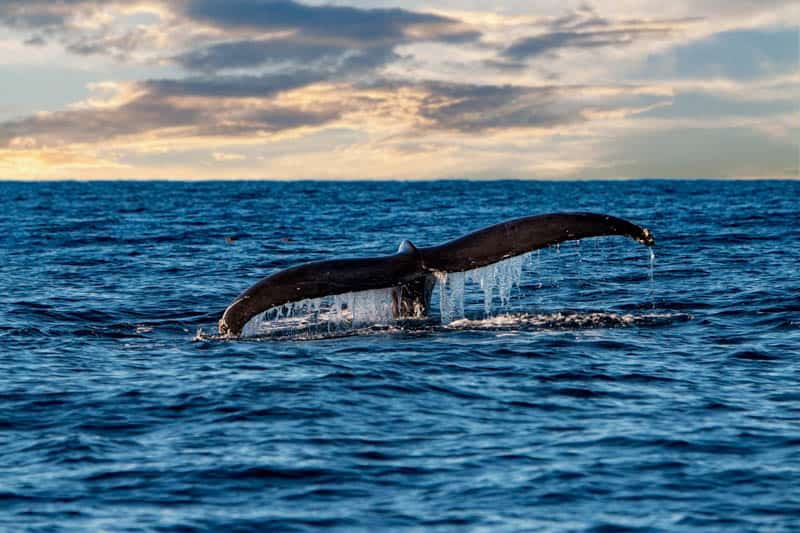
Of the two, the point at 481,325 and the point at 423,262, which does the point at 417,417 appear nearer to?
the point at 423,262

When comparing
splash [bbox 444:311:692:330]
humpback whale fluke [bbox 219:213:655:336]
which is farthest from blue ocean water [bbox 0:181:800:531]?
humpback whale fluke [bbox 219:213:655:336]

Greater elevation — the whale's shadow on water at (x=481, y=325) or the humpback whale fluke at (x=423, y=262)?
the humpback whale fluke at (x=423, y=262)

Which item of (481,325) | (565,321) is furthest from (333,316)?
(565,321)

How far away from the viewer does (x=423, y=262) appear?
49.4ft

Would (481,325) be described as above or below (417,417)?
above

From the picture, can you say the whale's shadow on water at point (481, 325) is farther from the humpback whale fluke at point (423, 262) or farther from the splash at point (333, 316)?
the humpback whale fluke at point (423, 262)

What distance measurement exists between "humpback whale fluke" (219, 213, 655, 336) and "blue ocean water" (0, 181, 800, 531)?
0.91 metres

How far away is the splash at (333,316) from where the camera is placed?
48.6ft

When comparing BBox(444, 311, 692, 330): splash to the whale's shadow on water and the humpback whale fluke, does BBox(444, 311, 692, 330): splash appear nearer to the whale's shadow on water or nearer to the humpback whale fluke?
the whale's shadow on water

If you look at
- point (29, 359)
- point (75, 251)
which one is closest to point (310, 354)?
point (29, 359)

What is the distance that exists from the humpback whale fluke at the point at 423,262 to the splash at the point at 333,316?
0.60ft

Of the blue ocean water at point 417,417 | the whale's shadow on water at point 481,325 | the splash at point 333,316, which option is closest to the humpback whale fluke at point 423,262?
the splash at point 333,316

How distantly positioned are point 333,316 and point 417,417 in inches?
346

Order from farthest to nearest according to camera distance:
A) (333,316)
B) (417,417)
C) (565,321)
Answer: (333,316), (565,321), (417,417)
